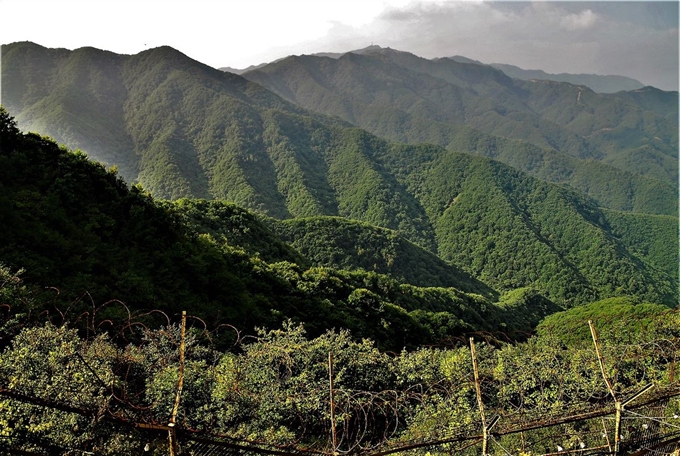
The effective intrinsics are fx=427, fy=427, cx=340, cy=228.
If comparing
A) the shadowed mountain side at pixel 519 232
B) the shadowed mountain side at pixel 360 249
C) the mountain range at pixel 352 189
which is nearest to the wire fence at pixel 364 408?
the shadowed mountain side at pixel 360 249

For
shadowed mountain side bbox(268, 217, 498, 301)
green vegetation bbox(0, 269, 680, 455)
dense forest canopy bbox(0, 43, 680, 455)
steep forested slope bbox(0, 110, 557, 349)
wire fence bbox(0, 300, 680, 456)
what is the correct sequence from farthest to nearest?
shadowed mountain side bbox(268, 217, 498, 301)
steep forested slope bbox(0, 110, 557, 349)
dense forest canopy bbox(0, 43, 680, 455)
green vegetation bbox(0, 269, 680, 455)
wire fence bbox(0, 300, 680, 456)

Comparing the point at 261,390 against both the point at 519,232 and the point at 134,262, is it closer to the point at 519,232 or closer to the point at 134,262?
the point at 134,262

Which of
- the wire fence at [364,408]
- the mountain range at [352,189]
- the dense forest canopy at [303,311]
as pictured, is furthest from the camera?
the mountain range at [352,189]

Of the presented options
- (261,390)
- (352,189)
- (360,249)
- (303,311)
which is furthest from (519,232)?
(261,390)

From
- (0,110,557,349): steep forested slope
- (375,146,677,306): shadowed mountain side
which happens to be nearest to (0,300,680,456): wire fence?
(0,110,557,349): steep forested slope

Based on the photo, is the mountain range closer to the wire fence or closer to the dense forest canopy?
the dense forest canopy

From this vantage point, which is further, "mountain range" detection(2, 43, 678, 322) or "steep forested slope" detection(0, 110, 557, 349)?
"mountain range" detection(2, 43, 678, 322)

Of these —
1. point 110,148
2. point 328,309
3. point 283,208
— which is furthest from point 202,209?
point 110,148

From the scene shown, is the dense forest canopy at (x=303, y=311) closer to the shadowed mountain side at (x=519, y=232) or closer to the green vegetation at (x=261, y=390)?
the green vegetation at (x=261, y=390)

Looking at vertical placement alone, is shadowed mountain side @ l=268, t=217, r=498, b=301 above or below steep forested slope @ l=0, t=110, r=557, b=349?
below

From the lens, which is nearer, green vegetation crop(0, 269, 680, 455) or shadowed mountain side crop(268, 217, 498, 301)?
green vegetation crop(0, 269, 680, 455)

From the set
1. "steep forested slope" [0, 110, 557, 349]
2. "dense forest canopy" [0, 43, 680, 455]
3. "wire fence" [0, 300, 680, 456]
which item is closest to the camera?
"wire fence" [0, 300, 680, 456]

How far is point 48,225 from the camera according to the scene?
71.0 feet

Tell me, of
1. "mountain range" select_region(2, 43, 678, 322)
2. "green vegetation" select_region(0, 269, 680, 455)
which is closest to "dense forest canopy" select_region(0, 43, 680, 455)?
"green vegetation" select_region(0, 269, 680, 455)
